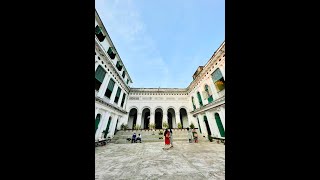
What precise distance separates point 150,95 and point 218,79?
12.4 metres

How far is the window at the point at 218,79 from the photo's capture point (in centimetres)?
1238

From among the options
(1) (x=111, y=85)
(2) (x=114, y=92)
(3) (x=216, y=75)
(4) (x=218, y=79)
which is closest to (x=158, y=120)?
(2) (x=114, y=92)

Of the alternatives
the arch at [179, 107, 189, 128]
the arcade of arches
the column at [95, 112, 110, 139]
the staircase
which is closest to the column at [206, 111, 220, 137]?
the staircase

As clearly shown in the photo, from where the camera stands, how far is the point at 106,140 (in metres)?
14.2

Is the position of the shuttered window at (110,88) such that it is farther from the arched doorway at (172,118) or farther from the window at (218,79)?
the arched doorway at (172,118)

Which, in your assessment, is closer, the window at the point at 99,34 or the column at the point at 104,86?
the window at the point at 99,34

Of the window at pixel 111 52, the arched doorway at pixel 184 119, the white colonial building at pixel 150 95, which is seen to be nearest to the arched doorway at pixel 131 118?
the white colonial building at pixel 150 95

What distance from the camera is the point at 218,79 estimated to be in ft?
41.6
